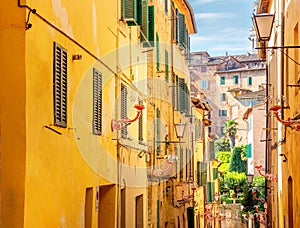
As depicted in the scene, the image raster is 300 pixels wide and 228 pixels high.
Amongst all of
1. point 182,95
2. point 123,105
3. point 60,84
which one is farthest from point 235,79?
point 60,84

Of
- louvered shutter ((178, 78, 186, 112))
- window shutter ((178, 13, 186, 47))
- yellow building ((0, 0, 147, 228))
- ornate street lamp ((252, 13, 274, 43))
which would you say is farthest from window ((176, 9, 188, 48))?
ornate street lamp ((252, 13, 274, 43))

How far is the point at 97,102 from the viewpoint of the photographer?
11.3 meters

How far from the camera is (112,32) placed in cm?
1295

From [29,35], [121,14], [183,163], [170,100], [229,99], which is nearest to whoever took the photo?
[29,35]

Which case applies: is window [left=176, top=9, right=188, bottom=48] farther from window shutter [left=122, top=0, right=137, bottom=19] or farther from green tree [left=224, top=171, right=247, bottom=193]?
green tree [left=224, top=171, right=247, bottom=193]

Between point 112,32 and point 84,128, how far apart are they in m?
3.44

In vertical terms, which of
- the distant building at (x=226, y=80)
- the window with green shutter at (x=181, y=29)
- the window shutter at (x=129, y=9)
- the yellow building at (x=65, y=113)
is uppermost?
the distant building at (x=226, y=80)

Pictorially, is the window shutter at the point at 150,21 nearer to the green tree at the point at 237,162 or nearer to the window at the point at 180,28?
the window at the point at 180,28

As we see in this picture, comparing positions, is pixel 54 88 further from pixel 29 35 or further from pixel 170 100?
pixel 170 100

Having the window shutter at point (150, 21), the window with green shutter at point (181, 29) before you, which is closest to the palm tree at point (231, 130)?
the window with green shutter at point (181, 29)

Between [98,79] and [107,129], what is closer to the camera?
[98,79]

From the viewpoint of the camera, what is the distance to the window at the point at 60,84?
835cm

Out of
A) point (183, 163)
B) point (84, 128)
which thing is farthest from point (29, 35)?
point (183, 163)

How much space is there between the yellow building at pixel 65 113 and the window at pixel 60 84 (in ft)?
0.05
